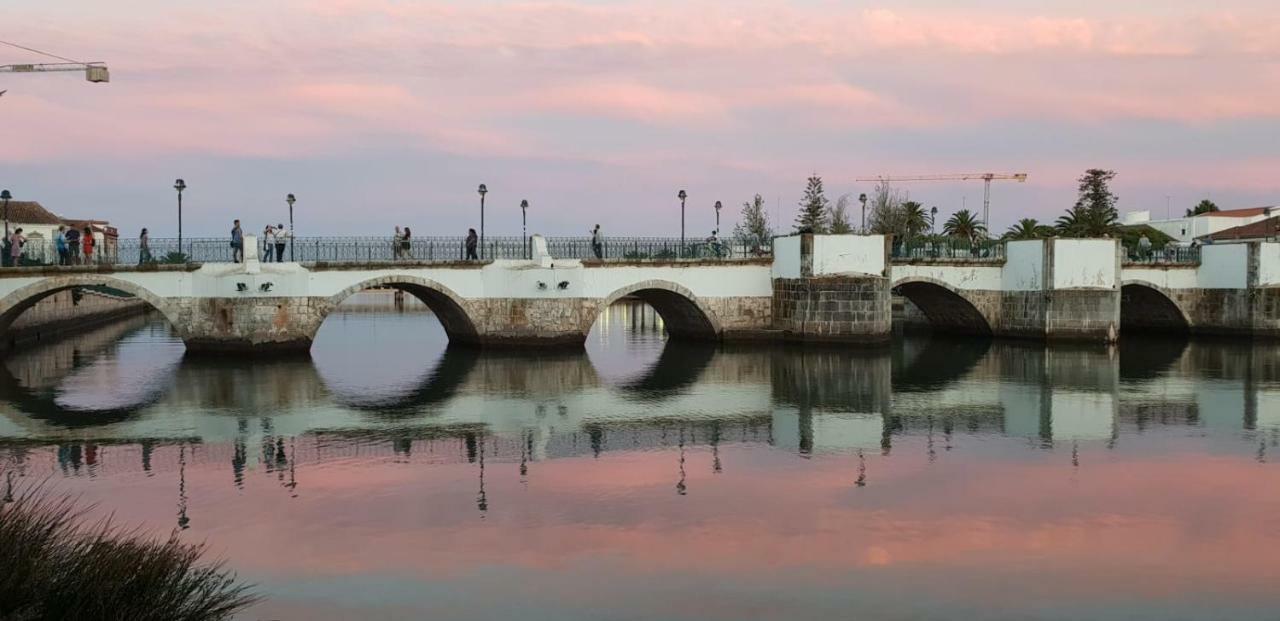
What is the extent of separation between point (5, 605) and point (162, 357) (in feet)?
92.5

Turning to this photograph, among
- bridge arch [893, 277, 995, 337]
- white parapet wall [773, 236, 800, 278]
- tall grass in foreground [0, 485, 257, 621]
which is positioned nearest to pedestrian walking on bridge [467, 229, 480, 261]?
white parapet wall [773, 236, 800, 278]

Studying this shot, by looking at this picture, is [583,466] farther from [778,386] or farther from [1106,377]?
[1106,377]

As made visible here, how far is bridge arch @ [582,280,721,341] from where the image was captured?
34.2 meters

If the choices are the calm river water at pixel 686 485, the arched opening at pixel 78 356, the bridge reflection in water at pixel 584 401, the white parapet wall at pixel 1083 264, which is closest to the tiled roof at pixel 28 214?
the arched opening at pixel 78 356

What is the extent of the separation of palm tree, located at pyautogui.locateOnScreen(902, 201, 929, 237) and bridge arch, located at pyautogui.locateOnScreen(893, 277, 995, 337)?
23508 millimetres

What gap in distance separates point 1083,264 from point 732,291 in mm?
12621

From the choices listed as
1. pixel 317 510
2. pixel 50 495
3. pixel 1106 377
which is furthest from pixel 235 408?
pixel 1106 377

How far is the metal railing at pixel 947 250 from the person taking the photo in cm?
3881

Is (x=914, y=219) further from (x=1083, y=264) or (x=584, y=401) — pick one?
(x=584, y=401)

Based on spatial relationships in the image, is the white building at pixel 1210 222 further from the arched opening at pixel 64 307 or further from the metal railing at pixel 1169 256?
the arched opening at pixel 64 307

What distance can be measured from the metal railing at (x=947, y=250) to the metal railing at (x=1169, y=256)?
6205mm

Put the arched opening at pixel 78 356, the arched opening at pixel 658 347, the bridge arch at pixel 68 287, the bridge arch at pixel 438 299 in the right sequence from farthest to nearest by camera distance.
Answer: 1. the bridge arch at pixel 438 299
2. the bridge arch at pixel 68 287
3. the arched opening at pixel 658 347
4. the arched opening at pixel 78 356

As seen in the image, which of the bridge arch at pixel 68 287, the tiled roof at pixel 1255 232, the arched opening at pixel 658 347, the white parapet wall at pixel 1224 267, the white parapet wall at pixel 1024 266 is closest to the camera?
the arched opening at pixel 658 347

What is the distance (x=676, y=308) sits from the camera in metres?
38.2
